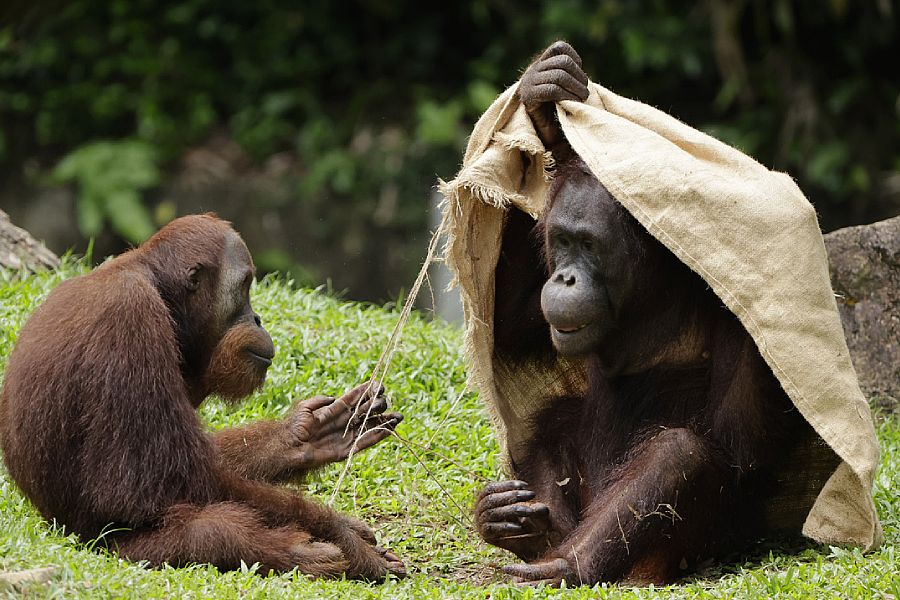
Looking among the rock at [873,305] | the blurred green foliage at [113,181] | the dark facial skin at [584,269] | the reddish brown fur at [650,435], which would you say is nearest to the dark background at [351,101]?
the blurred green foliage at [113,181]

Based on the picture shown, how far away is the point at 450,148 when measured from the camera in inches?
415

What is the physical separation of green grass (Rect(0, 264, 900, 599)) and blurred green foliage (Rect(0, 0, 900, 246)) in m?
4.41

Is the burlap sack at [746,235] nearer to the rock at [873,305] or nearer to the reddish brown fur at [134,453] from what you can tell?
the reddish brown fur at [134,453]

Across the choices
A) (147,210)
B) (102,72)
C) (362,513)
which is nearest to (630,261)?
(362,513)

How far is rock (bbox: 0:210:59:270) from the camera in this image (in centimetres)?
593

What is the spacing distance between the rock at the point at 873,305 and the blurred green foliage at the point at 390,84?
415 centimetres

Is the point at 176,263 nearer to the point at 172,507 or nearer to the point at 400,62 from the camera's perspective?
the point at 172,507

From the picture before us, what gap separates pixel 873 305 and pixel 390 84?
21.5ft

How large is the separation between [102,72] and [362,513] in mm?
7814

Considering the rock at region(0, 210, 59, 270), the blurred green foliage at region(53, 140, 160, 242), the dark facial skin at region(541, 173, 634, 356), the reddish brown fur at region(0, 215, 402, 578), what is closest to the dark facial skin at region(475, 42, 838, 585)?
the dark facial skin at region(541, 173, 634, 356)

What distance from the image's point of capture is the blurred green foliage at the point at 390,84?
986cm

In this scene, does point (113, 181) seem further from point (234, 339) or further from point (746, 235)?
point (746, 235)

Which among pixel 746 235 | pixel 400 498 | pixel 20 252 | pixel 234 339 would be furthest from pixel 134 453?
pixel 20 252

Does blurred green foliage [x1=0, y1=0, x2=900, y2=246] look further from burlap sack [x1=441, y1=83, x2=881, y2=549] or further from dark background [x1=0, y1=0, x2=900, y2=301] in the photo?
burlap sack [x1=441, y1=83, x2=881, y2=549]
